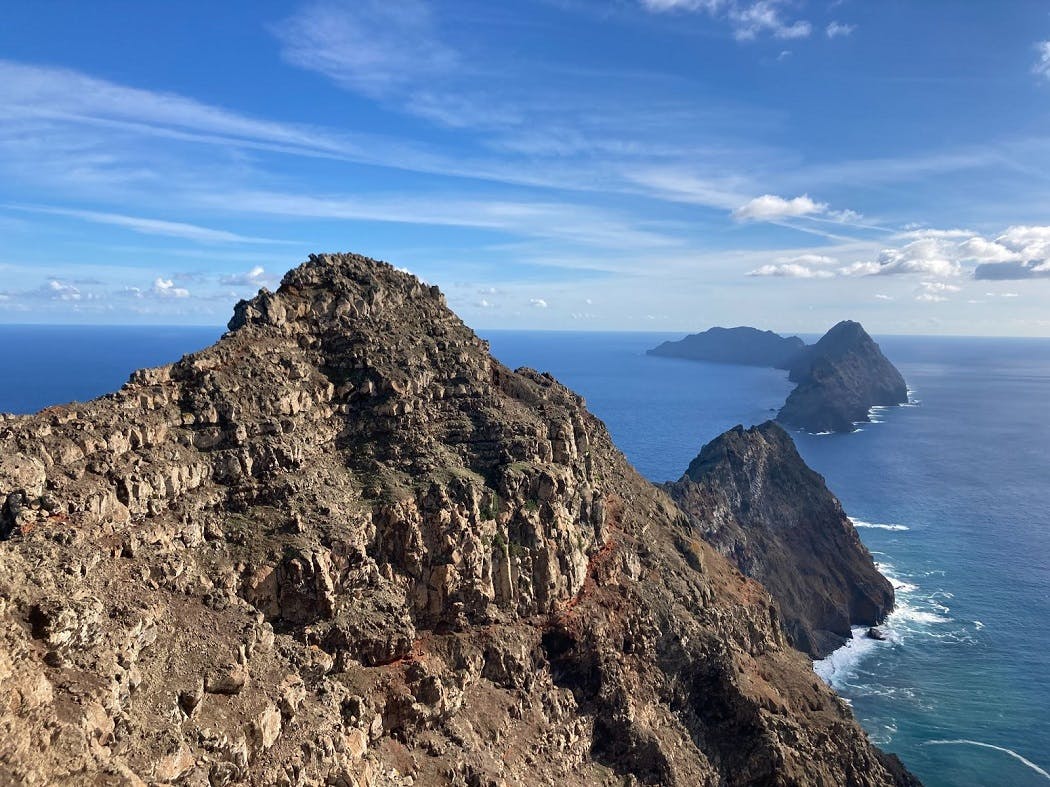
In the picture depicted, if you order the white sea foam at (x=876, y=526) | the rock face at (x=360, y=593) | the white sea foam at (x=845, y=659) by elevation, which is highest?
the rock face at (x=360, y=593)

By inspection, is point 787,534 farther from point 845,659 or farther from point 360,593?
point 360,593

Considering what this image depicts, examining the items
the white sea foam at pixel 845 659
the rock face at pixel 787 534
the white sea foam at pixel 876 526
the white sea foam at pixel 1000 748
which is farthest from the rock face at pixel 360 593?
the white sea foam at pixel 876 526

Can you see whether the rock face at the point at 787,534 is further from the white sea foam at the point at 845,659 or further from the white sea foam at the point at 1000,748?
the white sea foam at the point at 1000,748

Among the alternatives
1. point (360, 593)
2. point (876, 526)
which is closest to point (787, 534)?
point (876, 526)

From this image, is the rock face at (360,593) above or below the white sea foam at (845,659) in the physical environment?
above

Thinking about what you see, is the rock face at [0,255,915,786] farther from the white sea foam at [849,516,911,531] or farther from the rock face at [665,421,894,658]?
the white sea foam at [849,516,911,531]

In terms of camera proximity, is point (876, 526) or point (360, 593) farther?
point (876, 526)
